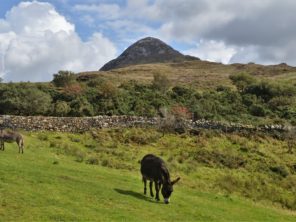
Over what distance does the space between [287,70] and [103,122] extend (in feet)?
336

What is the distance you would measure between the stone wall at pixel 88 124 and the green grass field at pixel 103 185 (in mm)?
2020

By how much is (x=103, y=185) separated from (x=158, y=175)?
3324mm

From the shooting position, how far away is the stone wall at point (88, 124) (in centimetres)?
4372

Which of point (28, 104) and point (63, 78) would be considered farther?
point (63, 78)

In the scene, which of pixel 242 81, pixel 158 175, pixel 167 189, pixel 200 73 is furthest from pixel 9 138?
pixel 200 73

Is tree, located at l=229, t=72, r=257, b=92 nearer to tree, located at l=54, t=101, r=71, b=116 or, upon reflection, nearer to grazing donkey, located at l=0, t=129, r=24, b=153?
tree, located at l=54, t=101, r=71, b=116

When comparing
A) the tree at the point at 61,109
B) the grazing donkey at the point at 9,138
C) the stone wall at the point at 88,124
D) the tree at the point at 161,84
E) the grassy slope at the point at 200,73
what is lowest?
the grazing donkey at the point at 9,138

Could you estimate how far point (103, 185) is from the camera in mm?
24766

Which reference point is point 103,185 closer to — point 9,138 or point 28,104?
point 9,138

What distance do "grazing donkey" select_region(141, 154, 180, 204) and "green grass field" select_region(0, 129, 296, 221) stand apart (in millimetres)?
667

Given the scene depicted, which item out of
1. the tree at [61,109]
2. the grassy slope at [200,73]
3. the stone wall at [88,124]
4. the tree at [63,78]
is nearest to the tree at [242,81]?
Answer: the grassy slope at [200,73]

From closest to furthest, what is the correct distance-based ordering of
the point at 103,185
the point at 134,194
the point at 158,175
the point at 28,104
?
the point at 158,175, the point at 134,194, the point at 103,185, the point at 28,104

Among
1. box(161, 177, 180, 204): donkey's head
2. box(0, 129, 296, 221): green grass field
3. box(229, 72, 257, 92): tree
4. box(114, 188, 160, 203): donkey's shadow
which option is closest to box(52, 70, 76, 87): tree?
box(229, 72, 257, 92): tree

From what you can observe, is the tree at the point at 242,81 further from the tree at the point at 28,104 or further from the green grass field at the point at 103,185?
the green grass field at the point at 103,185
